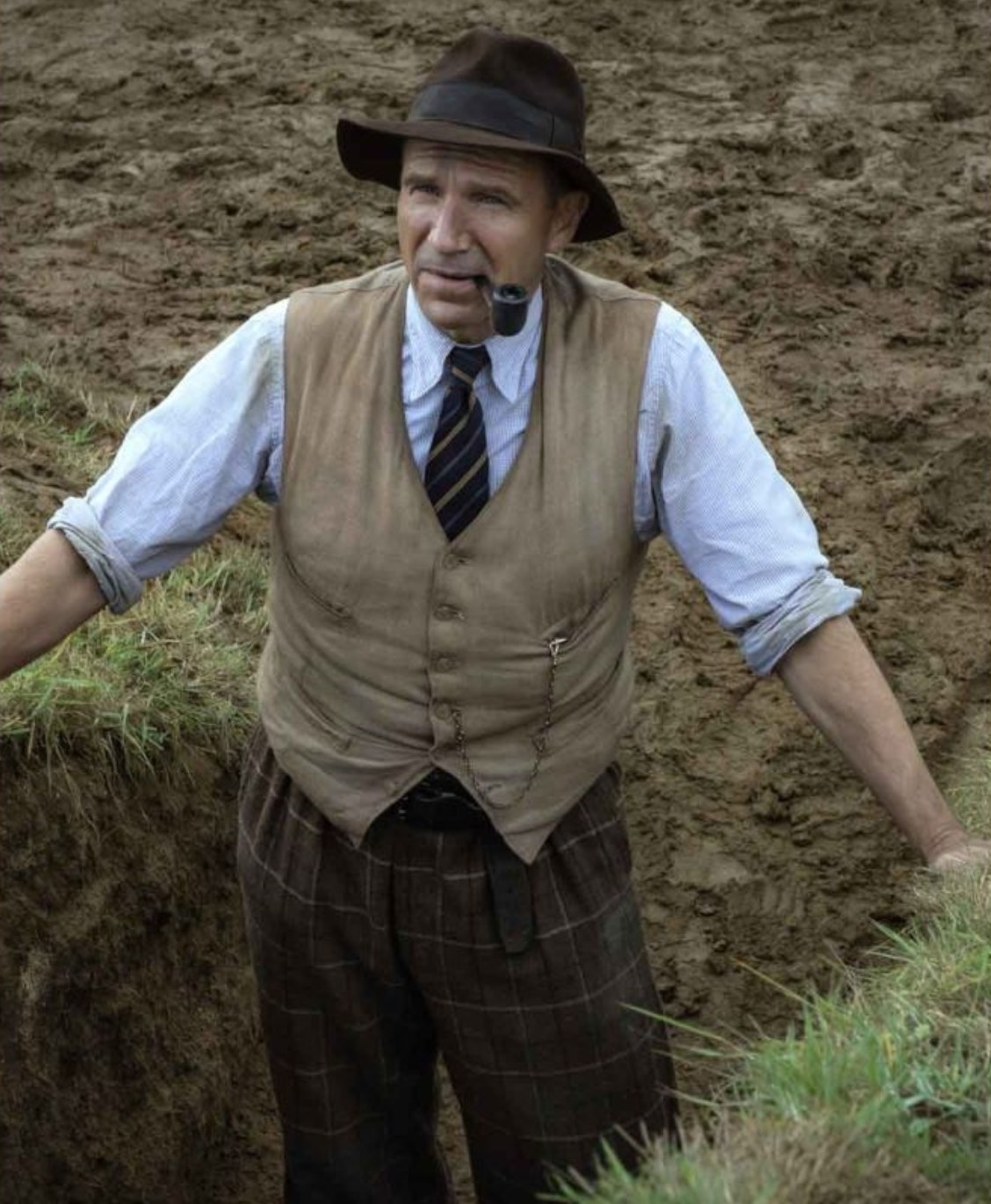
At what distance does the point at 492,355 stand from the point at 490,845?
79 cm

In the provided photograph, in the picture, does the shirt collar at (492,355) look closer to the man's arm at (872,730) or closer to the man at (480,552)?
the man at (480,552)

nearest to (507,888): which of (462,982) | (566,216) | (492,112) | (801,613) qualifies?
(462,982)

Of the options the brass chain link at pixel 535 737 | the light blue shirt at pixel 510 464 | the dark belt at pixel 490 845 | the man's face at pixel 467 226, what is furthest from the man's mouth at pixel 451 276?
the dark belt at pixel 490 845

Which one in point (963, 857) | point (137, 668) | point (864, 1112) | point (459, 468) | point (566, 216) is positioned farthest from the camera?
point (137, 668)

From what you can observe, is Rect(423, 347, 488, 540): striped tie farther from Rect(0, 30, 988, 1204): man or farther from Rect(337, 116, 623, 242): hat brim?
Rect(337, 116, 623, 242): hat brim

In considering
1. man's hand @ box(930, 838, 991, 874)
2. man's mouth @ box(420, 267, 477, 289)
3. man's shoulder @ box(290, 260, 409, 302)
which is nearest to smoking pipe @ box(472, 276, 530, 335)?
man's mouth @ box(420, 267, 477, 289)

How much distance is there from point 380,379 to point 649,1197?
139cm

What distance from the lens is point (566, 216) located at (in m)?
3.05

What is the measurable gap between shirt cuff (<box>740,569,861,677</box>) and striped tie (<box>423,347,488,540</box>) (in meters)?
0.48

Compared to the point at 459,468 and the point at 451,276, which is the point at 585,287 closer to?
the point at 451,276

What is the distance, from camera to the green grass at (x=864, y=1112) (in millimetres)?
2076

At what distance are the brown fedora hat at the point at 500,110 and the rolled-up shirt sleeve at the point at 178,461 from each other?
13.9 inches

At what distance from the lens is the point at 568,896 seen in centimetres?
315

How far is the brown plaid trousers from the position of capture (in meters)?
3.11
